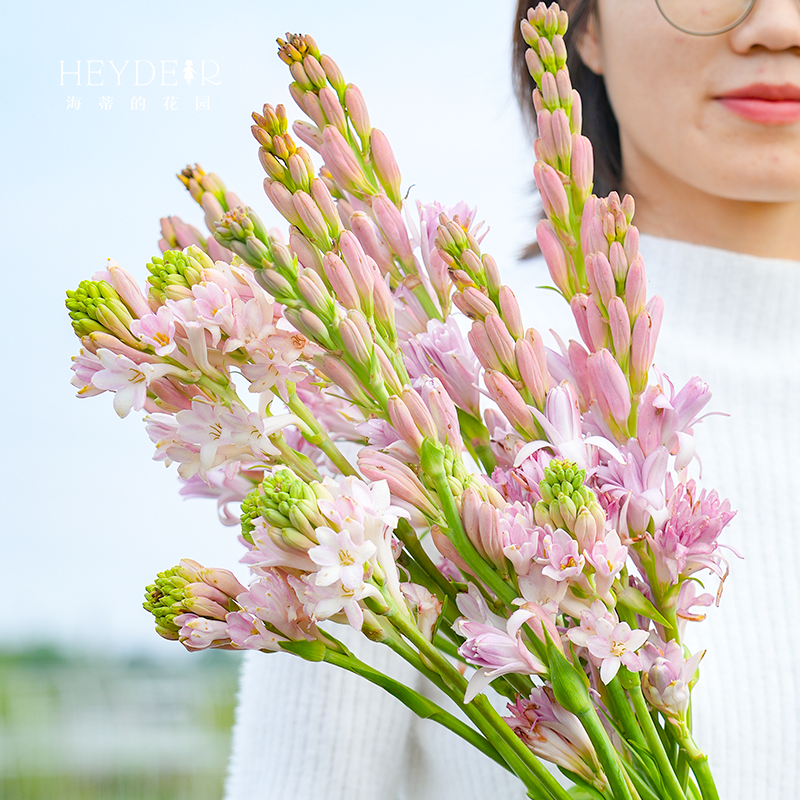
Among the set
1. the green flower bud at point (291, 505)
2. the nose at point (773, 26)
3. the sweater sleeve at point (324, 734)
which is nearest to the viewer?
the green flower bud at point (291, 505)

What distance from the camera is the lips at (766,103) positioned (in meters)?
0.49

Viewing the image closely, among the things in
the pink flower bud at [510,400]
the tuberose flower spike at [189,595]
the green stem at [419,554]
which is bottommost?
the tuberose flower spike at [189,595]

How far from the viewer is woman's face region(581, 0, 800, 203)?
483 millimetres

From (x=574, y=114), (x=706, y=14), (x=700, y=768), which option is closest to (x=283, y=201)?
(x=574, y=114)

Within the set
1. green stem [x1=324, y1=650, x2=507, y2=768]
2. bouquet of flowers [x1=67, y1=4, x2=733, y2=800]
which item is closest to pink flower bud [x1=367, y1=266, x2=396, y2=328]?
bouquet of flowers [x1=67, y1=4, x2=733, y2=800]

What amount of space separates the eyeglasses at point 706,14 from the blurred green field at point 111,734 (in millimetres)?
2188

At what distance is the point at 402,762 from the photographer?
24.9 inches

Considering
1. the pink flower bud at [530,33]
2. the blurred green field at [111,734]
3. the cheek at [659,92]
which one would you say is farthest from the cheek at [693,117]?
the blurred green field at [111,734]

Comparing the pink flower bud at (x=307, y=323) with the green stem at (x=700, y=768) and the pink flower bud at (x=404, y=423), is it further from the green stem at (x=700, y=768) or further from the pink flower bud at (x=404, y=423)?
the green stem at (x=700, y=768)

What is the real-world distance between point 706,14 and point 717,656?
15.7 inches

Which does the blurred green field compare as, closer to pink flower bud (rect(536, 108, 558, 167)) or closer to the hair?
the hair

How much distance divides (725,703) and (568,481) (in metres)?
0.39

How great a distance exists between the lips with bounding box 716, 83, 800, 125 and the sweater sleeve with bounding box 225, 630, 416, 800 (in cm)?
41

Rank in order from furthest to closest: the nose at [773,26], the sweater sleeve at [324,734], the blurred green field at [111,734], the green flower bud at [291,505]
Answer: the blurred green field at [111,734] < the sweater sleeve at [324,734] < the nose at [773,26] < the green flower bud at [291,505]
